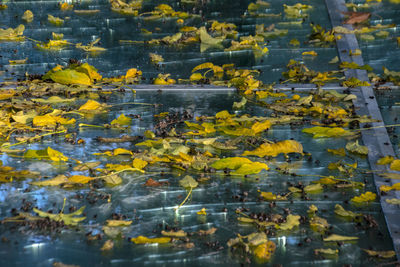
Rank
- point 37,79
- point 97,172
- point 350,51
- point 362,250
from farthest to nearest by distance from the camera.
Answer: point 350,51 → point 37,79 → point 97,172 → point 362,250

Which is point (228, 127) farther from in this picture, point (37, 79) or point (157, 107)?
point (37, 79)

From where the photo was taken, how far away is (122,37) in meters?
4.25

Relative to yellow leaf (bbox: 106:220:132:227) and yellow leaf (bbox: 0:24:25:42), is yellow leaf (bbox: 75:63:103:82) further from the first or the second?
yellow leaf (bbox: 106:220:132:227)

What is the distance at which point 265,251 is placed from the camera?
1.85 meters

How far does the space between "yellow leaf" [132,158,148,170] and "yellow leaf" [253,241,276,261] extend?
0.68m

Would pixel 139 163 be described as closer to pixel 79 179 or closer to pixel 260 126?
pixel 79 179

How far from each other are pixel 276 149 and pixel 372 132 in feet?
1.61

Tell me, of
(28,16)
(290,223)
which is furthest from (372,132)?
(28,16)

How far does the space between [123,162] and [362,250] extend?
0.97 meters

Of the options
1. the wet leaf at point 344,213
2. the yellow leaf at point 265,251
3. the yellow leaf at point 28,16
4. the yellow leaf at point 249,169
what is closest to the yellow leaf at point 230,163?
the yellow leaf at point 249,169

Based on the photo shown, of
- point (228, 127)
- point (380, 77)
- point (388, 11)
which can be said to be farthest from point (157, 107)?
point (388, 11)

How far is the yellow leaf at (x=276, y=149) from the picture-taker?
98.9 inches

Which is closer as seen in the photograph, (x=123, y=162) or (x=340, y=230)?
(x=340, y=230)

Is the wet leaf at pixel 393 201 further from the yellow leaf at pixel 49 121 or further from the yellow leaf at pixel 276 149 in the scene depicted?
the yellow leaf at pixel 49 121
